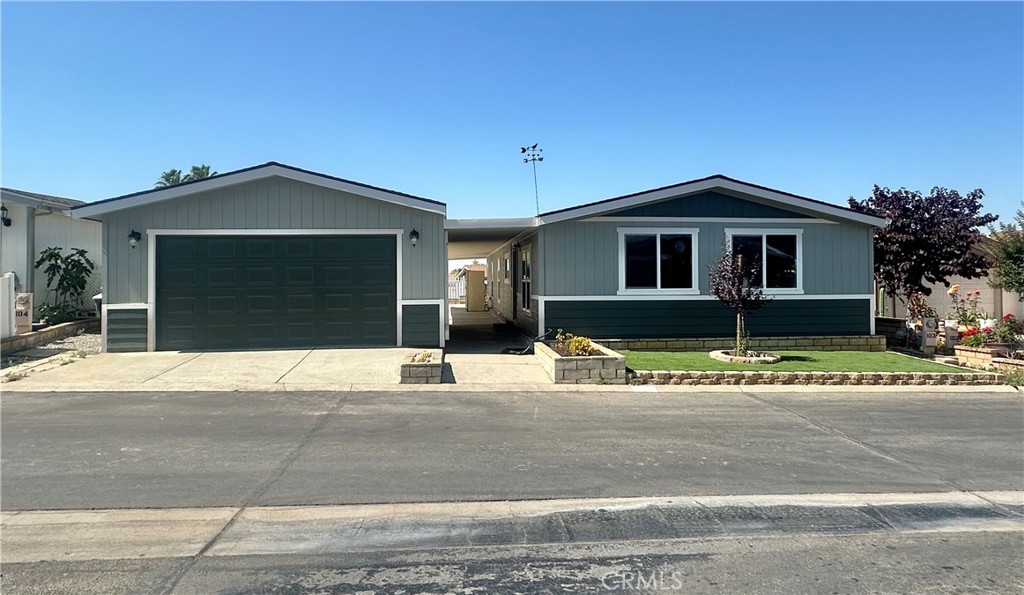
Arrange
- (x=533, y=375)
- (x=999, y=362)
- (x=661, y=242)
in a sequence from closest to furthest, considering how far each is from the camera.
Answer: (x=533, y=375), (x=999, y=362), (x=661, y=242)

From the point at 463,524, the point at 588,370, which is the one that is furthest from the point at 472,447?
the point at 588,370

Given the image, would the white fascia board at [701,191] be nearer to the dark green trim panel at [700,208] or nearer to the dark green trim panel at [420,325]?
the dark green trim panel at [700,208]

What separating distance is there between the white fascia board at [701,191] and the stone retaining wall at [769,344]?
274 centimetres

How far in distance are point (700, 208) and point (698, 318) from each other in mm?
2424

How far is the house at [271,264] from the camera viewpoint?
11969 mm

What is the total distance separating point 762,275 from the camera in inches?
546

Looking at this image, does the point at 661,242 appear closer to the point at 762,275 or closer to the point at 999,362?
the point at 762,275

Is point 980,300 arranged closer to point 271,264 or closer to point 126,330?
point 271,264

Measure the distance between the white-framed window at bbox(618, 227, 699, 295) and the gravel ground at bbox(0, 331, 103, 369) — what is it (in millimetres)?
10982

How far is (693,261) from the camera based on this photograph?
44.9 feet

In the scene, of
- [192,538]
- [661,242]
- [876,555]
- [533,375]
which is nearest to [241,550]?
[192,538]

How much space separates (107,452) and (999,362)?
1481 cm

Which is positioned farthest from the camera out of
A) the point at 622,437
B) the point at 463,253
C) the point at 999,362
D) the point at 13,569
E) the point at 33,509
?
the point at 463,253

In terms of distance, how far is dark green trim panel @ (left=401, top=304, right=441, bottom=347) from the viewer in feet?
41.5
